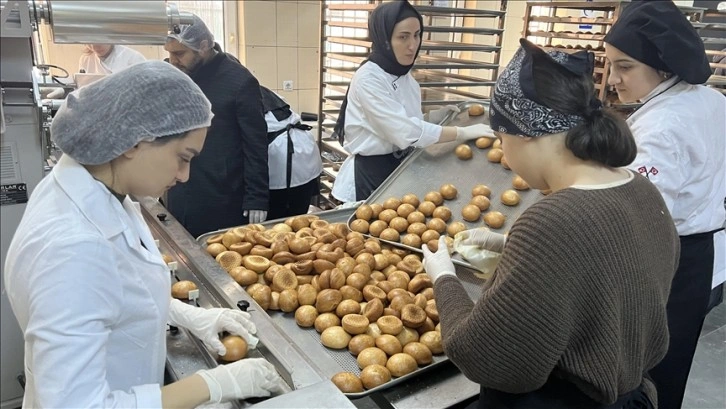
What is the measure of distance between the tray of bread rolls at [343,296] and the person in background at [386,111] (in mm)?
688

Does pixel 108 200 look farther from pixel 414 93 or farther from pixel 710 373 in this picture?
pixel 710 373

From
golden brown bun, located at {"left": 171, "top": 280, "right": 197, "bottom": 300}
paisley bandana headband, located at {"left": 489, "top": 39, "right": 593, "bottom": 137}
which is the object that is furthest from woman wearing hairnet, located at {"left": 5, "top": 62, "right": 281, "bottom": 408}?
paisley bandana headband, located at {"left": 489, "top": 39, "right": 593, "bottom": 137}

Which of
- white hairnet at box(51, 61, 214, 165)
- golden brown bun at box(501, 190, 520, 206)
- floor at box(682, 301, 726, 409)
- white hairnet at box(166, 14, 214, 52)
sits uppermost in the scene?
white hairnet at box(166, 14, 214, 52)

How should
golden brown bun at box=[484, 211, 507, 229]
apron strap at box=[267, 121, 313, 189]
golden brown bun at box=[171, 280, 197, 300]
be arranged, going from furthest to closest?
apron strap at box=[267, 121, 313, 189]
golden brown bun at box=[484, 211, 507, 229]
golden brown bun at box=[171, 280, 197, 300]

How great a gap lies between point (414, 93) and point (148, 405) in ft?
7.12

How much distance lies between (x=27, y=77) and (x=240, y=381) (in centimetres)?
103

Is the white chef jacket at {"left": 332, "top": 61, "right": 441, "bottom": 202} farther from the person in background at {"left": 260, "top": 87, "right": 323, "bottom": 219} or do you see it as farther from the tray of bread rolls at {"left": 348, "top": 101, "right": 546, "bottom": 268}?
the person in background at {"left": 260, "top": 87, "right": 323, "bottom": 219}

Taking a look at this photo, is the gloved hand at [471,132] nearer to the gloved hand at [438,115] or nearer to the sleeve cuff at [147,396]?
the gloved hand at [438,115]

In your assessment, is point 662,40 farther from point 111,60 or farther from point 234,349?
point 111,60

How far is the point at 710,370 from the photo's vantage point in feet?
9.64

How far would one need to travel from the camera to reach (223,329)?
120 centimetres

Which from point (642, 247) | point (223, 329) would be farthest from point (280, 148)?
point (642, 247)

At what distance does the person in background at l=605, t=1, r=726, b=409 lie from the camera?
159 cm

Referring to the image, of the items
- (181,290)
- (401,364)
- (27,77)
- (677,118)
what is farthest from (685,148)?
(27,77)
